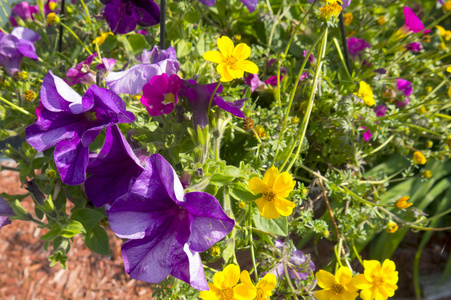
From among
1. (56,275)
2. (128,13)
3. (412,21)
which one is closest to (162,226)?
(128,13)

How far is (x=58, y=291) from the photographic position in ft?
5.18

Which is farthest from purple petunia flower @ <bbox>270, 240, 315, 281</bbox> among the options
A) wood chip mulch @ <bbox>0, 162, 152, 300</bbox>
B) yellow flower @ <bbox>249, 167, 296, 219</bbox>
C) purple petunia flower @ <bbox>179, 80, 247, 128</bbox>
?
wood chip mulch @ <bbox>0, 162, 152, 300</bbox>

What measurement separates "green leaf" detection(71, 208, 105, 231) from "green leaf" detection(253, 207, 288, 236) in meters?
0.31

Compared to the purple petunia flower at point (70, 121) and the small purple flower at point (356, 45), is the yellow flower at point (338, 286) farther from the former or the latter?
the small purple flower at point (356, 45)

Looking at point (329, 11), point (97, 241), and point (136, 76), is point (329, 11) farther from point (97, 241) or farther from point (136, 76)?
point (97, 241)

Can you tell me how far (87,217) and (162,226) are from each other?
9.8 inches

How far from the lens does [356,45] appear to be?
0.98 meters

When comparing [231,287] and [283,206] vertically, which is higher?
[283,206]

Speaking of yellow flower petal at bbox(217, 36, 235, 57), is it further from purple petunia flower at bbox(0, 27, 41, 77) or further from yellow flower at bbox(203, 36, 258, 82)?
purple petunia flower at bbox(0, 27, 41, 77)

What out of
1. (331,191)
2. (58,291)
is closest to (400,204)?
(331,191)

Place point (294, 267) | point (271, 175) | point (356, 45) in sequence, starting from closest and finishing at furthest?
point (271, 175) < point (294, 267) < point (356, 45)

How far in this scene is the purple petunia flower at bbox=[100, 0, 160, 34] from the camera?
0.72 meters

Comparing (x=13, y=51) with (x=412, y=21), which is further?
(x=412, y=21)

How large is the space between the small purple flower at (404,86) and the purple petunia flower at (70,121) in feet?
2.60
